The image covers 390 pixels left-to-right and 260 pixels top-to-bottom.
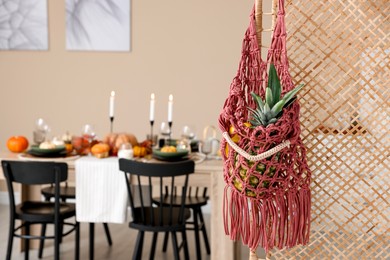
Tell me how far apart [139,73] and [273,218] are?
379cm

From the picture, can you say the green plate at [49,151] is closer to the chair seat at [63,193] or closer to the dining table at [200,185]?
the dining table at [200,185]

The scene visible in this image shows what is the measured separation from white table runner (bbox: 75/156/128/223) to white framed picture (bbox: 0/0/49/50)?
7.77 feet

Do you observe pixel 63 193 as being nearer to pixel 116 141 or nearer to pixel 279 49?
pixel 116 141

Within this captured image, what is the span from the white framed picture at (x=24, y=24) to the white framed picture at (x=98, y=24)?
10.2 inches

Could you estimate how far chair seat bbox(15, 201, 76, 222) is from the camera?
367 centimetres

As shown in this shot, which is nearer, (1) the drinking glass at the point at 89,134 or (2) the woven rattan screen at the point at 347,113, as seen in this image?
(2) the woven rattan screen at the point at 347,113

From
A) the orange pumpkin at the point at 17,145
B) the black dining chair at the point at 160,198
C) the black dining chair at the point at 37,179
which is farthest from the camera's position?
the orange pumpkin at the point at 17,145

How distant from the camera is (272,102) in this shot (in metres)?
2.04

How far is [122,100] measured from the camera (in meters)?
5.72

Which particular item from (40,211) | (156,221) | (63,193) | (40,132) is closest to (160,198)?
(156,221)

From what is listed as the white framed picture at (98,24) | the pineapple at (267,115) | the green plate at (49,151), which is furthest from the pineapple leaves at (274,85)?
the white framed picture at (98,24)

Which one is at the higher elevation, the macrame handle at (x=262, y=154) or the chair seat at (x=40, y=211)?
the macrame handle at (x=262, y=154)

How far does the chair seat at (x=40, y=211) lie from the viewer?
3672 millimetres

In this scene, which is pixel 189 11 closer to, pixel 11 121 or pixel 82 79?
pixel 82 79
